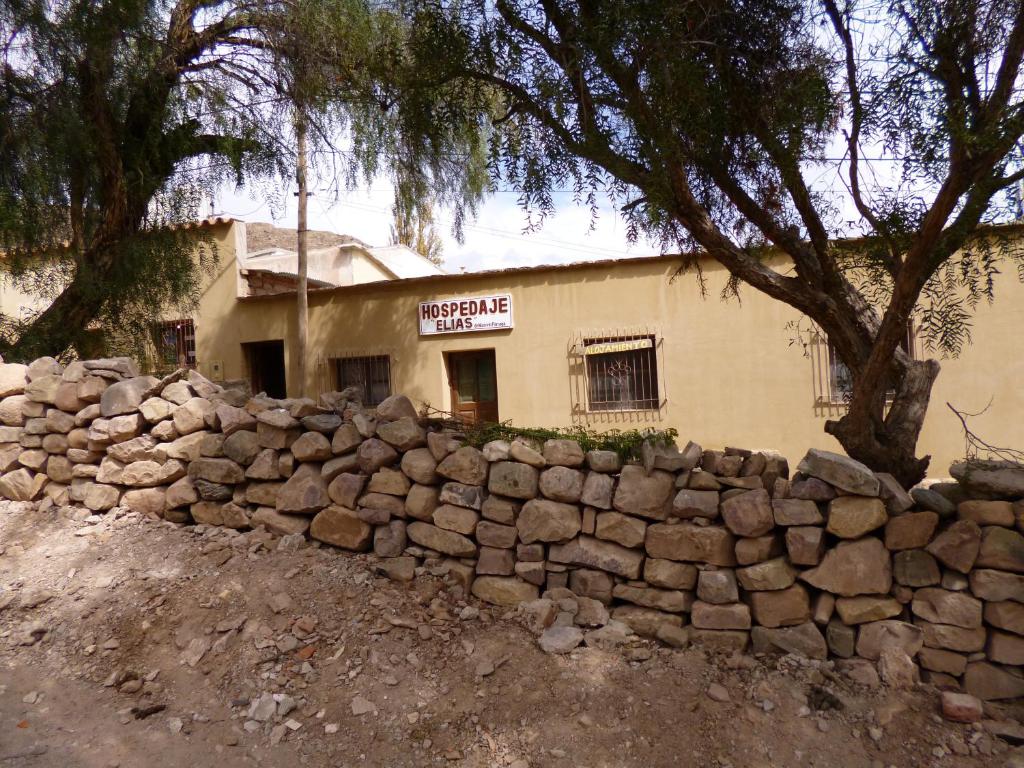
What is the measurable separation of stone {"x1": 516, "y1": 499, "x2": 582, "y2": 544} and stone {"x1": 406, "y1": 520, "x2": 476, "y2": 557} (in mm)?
381

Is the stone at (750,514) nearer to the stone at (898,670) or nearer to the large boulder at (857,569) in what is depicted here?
the large boulder at (857,569)

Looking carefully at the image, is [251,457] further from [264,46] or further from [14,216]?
[264,46]

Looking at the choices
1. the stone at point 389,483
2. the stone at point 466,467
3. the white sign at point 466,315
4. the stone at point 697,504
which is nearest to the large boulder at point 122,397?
the stone at point 389,483

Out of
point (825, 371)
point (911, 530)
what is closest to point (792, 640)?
point (911, 530)

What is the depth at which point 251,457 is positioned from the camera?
4.84 meters

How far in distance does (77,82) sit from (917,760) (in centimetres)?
842

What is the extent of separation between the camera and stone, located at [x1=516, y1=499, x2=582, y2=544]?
4023mm

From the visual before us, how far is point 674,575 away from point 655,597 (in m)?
0.18

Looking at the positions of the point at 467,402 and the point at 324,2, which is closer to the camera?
the point at 324,2

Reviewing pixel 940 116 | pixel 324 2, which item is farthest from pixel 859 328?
pixel 324 2

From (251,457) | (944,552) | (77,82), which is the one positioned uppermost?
(77,82)

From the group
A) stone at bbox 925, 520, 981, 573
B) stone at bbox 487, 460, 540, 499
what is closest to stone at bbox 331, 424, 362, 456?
stone at bbox 487, 460, 540, 499

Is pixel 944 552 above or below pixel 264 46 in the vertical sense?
below

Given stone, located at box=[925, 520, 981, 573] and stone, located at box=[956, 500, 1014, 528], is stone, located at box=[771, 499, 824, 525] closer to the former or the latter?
stone, located at box=[925, 520, 981, 573]
